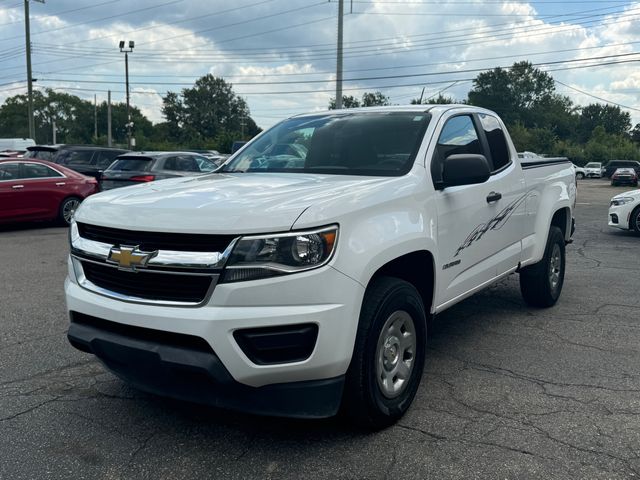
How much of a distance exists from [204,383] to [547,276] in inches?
162

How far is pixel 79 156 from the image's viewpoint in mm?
17281

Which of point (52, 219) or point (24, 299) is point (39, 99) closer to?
point (52, 219)

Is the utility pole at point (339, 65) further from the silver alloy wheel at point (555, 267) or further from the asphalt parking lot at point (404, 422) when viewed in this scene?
the asphalt parking lot at point (404, 422)

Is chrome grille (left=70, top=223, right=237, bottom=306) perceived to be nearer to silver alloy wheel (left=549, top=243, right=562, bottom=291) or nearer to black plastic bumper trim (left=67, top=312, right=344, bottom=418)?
black plastic bumper trim (left=67, top=312, right=344, bottom=418)

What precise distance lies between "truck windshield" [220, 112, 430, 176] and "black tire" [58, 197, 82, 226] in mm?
9357

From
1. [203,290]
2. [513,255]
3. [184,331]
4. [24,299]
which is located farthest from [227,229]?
[24,299]

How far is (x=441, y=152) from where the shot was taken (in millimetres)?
4340

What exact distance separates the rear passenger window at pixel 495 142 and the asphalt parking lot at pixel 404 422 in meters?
1.50

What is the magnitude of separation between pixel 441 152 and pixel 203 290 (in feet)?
7.19

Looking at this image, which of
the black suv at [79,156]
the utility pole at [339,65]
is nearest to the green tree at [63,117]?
the utility pole at [339,65]

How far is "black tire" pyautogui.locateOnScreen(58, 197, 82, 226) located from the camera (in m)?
13.0

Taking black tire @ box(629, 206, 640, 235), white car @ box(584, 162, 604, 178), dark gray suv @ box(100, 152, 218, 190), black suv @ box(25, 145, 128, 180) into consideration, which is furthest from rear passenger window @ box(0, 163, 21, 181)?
white car @ box(584, 162, 604, 178)

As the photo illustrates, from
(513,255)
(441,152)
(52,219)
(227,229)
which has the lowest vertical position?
(52,219)

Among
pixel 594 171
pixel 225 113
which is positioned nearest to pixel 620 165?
pixel 594 171
